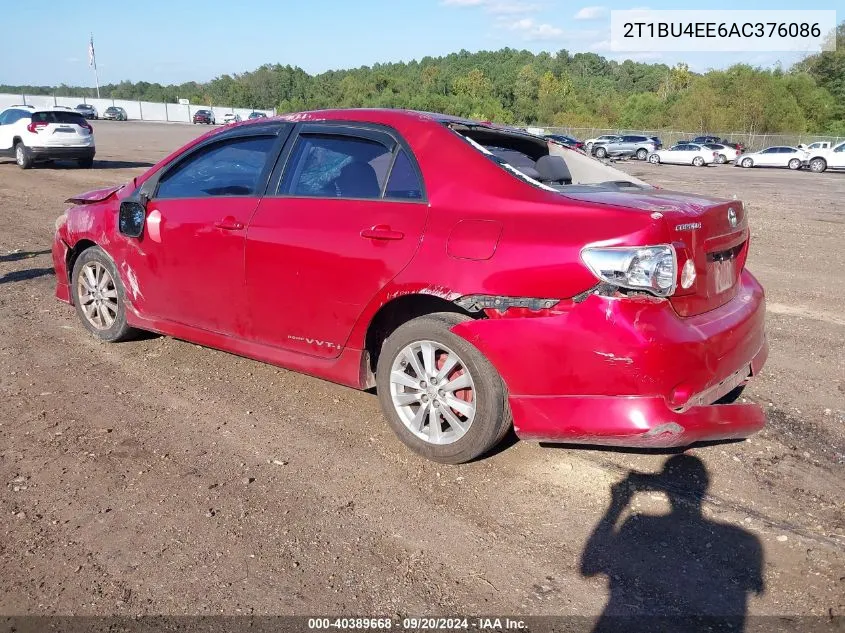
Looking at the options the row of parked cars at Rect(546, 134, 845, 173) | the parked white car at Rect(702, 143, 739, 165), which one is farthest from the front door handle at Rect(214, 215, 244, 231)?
the parked white car at Rect(702, 143, 739, 165)

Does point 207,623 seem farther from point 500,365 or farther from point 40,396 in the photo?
point 40,396

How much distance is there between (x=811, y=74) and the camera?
72438 millimetres

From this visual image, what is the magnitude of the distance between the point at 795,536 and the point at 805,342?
10.1 ft

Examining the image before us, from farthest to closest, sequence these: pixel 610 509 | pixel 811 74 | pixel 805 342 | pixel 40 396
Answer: pixel 811 74, pixel 805 342, pixel 40 396, pixel 610 509

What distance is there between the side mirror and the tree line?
70.9ft

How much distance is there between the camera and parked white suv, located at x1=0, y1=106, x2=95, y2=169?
1939 cm

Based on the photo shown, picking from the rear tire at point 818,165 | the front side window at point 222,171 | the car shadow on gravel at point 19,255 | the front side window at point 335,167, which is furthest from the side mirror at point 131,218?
the rear tire at point 818,165

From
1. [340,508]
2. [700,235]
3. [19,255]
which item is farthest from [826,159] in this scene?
[340,508]

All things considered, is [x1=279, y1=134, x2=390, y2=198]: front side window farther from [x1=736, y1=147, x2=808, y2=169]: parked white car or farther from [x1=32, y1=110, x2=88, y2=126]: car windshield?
[x1=736, y1=147, x2=808, y2=169]: parked white car

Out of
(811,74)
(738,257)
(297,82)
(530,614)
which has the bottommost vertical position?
(530,614)

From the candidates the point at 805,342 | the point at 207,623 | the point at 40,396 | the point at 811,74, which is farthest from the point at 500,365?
the point at 811,74

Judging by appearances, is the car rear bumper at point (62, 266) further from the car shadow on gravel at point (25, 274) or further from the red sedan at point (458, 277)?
the car shadow on gravel at point (25, 274)

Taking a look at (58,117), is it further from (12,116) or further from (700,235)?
(700,235)

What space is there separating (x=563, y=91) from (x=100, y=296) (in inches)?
3741
